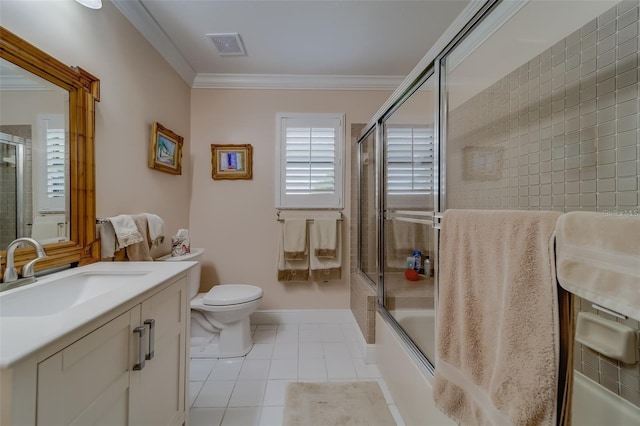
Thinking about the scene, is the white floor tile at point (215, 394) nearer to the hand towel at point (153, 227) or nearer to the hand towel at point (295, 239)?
the hand towel at point (153, 227)

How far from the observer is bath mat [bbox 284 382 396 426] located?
4.43 ft

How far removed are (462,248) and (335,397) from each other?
1.21m

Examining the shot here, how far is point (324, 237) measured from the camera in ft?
7.95

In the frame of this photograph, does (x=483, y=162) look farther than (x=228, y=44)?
No

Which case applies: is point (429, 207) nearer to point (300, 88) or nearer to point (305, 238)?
point (305, 238)

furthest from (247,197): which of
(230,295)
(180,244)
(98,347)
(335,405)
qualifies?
(98,347)

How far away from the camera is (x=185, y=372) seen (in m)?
1.25

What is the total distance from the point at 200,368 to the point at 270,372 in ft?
1.61

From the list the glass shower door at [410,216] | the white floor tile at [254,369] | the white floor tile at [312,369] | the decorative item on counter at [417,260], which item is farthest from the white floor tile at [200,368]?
the decorative item on counter at [417,260]

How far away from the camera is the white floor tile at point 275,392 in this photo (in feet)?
4.91

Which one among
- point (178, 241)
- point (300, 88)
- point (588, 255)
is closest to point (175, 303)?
point (178, 241)

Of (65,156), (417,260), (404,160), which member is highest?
(404,160)

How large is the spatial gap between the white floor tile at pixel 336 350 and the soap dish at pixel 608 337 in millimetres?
1366

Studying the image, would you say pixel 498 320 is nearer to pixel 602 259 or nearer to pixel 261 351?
pixel 602 259
